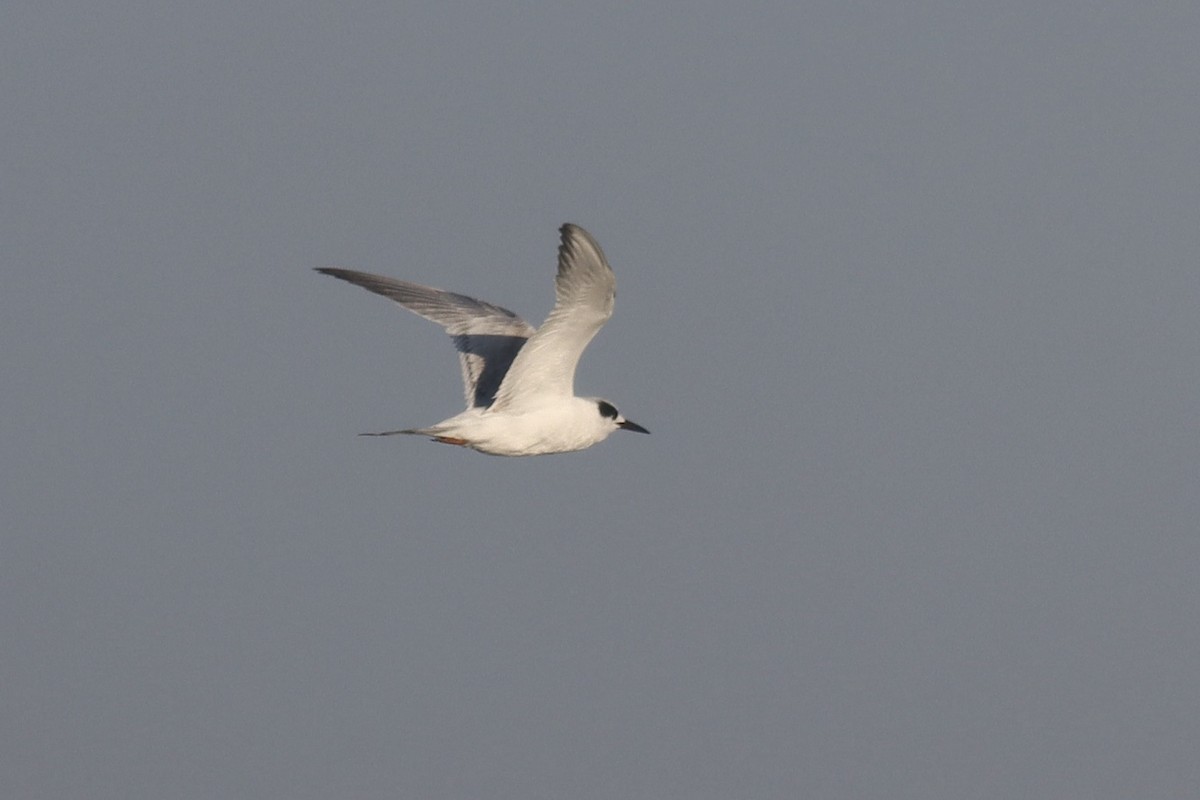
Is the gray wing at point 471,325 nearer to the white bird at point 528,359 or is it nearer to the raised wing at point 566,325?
the white bird at point 528,359

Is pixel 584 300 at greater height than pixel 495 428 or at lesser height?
greater

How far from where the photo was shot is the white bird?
24031 mm

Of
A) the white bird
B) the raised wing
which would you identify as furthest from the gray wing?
the raised wing

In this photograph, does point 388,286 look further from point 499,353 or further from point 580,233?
point 580,233

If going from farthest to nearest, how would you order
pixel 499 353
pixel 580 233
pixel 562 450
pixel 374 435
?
pixel 499 353 < pixel 562 450 < pixel 374 435 < pixel 580 233

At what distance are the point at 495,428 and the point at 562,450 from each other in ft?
4.54

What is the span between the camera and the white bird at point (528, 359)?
24031 millimetres

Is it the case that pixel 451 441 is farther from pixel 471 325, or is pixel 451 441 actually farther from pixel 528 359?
pixel 471 325

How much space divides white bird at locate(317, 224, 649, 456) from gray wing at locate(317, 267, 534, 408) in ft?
0.05

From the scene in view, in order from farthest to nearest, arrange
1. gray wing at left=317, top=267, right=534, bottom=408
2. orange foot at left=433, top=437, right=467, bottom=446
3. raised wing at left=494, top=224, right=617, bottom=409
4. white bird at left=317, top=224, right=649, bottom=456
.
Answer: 1. gray wing at left=317, top=267, right=534, bottom=408
2. orange foot at left=433, top=437, right=467, bottom=446
3. white bird at left=317, top=224, right=649, bottom=456
4. raised wing at left=494, top=224, right=617, bottom=409

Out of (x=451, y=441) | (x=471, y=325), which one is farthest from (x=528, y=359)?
(x=471, y=325)

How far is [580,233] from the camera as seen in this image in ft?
75.7

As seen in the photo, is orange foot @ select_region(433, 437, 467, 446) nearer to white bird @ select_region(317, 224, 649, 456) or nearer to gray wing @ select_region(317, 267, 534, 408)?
white bird @ select_region(317, 224, 649, 456)

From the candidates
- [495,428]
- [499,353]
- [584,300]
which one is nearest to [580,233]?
[584,300]
